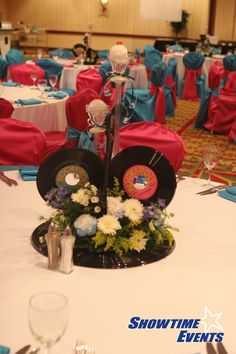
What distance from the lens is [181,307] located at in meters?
1.38

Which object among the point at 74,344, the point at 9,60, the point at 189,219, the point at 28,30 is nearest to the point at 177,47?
the point at 28,30

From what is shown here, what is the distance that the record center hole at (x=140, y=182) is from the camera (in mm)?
1690

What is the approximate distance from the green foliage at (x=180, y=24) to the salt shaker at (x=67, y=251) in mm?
14856

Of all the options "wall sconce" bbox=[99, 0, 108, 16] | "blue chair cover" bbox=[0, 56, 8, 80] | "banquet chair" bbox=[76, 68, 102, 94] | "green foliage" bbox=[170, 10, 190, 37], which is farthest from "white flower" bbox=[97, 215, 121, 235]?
"wall sconce" bbox=[99, 0, 108, 16]

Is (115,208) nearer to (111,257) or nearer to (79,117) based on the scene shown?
(111,257)

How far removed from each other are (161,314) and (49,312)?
0.50 metres

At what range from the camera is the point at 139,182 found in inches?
66.7

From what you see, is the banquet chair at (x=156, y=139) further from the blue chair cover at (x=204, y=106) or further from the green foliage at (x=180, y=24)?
the green foliage at (x=180, y=24)

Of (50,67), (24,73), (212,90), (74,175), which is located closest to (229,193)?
(74,175)

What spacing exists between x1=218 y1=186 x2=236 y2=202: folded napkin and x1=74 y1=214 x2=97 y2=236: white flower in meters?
0.86

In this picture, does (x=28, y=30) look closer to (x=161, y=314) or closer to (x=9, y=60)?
(x=9, y=60)

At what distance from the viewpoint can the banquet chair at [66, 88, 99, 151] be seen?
2904 mm

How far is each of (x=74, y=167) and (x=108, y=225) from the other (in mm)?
278

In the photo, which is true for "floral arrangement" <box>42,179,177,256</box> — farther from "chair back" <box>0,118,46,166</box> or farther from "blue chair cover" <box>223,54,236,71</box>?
"blue chair cover" <box>223,54,236,71</box>
